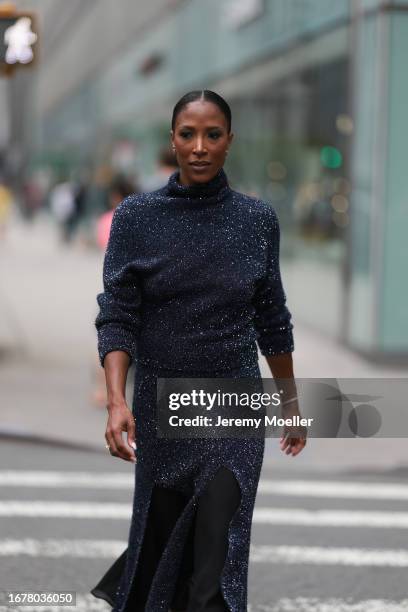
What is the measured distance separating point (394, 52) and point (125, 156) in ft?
76.4

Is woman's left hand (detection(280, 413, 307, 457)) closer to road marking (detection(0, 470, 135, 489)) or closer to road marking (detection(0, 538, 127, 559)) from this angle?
road marking (detection(0, 538, 127, 559))

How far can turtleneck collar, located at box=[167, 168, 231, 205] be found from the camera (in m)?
3.77

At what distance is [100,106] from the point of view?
47.4 meters

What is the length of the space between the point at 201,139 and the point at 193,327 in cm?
55

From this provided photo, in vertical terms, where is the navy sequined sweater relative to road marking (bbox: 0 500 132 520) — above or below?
above

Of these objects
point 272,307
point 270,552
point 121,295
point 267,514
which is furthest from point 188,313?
point 267,514

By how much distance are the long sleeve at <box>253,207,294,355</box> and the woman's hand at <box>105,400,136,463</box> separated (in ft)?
1.87

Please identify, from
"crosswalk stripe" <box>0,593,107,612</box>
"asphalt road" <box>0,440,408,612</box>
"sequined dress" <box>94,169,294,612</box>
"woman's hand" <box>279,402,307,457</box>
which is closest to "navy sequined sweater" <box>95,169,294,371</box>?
"sequined dress" <box>94,169,294,612</box>

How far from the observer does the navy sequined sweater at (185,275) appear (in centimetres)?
374

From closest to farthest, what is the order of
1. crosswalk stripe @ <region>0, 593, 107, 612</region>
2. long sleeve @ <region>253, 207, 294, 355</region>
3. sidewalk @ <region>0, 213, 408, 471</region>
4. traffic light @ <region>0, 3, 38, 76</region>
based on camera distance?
long sleeve @ <region>253, 207, 294, 355</region>, crosswalk stripe @ <region>0, 593, 107, 612</region>, traffic light @ <region>0, 3, 38, 76</region>, sidewalk @ <region>0, 213, 408, 471</region>

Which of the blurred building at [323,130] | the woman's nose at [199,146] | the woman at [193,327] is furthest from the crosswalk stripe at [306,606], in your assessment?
the blurred building at [323,130]

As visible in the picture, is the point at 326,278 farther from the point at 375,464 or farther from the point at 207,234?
the point at 207,234

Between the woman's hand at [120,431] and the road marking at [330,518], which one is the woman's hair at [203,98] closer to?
the woman's hand at [120,431]

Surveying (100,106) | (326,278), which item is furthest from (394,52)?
(100,106)
